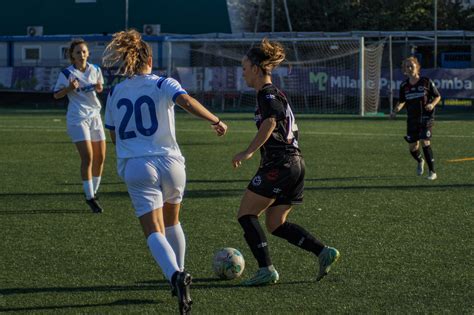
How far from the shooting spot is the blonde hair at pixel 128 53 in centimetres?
627

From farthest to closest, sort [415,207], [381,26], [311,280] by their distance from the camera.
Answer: [381,26] → [415,207] → [311,280]

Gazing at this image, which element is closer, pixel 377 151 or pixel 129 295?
pixel 129 295

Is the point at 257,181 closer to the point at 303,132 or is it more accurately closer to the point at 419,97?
the point at 419,97

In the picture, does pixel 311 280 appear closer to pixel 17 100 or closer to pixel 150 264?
pixel 150 264

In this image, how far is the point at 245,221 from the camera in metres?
7.18

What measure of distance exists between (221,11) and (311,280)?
132ft

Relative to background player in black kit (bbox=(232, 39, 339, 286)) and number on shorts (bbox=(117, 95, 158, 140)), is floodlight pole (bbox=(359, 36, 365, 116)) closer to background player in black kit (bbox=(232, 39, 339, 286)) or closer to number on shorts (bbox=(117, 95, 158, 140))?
background player in black kit (bbox=(232, 39, 339, 286))

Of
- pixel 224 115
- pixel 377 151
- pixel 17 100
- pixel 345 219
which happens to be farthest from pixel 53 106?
pixel 345 219

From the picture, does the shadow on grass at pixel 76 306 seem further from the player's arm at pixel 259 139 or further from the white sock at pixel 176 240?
the player's arm at pixel 259 139

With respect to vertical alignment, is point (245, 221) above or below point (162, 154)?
below

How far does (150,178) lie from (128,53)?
33.1 inches

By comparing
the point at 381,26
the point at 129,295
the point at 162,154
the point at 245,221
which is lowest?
the point at 129,295

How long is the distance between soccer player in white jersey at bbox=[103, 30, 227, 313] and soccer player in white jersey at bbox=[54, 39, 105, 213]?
466 cm

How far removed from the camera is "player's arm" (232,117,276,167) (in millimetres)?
6621
